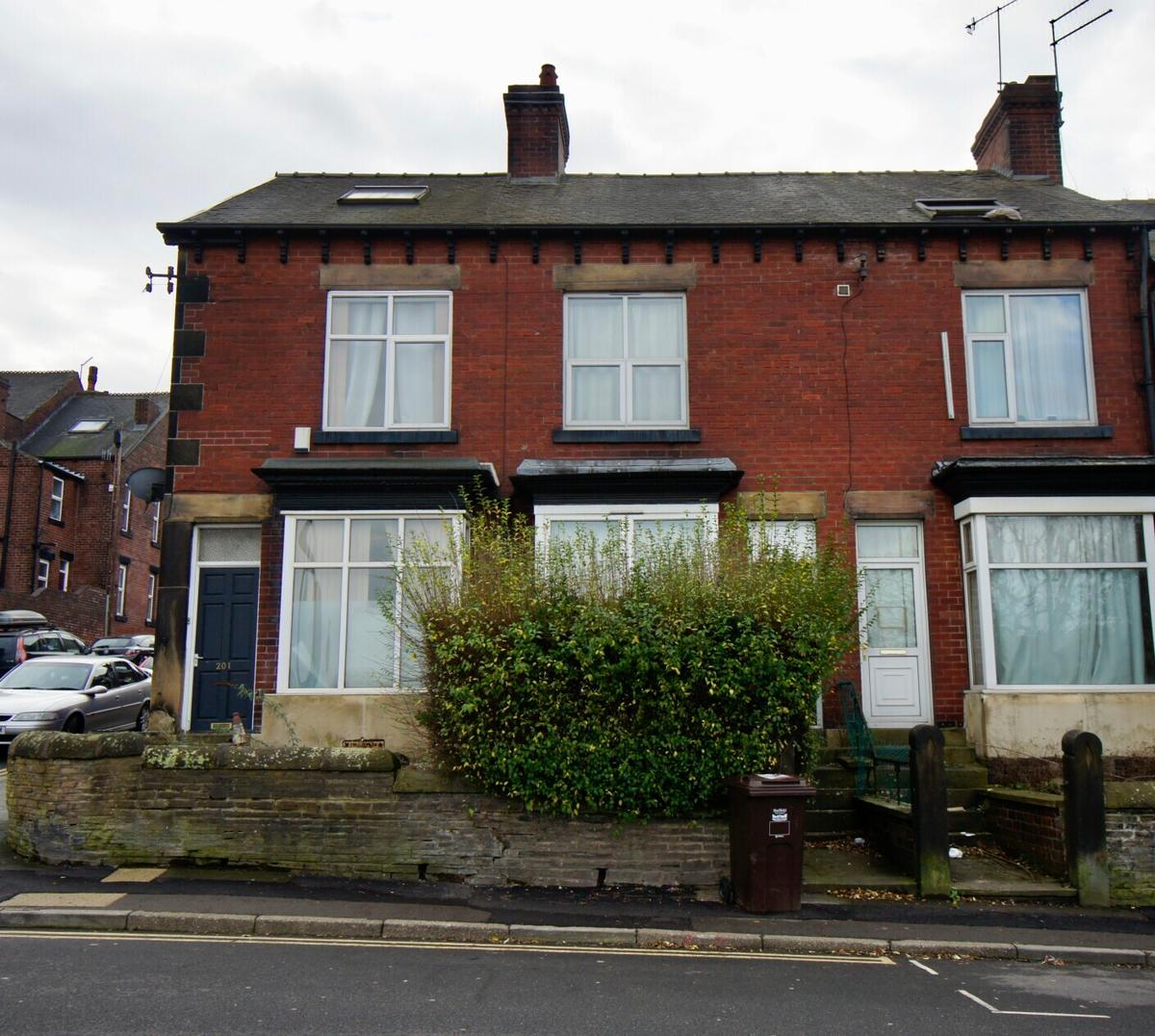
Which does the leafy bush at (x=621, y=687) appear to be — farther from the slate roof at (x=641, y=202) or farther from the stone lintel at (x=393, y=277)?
the slate roof at (x=641, y=202)

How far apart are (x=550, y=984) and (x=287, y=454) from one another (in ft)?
28.6

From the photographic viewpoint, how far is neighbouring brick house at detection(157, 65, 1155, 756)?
12922 mm

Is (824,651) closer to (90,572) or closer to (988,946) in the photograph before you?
(988,946)

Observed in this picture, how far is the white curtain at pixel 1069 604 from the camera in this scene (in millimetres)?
12781

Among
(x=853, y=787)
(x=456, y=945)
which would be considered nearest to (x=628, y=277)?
(x=853, y=787)

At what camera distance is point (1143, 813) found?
929 cm

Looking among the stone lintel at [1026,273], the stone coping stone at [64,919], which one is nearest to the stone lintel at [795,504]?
the stone lintel at [1026,273]

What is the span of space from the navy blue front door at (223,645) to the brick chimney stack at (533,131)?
787 centimetres

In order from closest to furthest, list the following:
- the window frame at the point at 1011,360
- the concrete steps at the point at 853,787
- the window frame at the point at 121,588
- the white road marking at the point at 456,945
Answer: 1. the white road marking at the point at 456,945
2. the concrete steps at the point at 853,787
3. the window frame at the point at 1011,360
4. the window frame at the point at 121,588

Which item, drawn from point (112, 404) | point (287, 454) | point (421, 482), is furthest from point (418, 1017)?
point (112, 404)

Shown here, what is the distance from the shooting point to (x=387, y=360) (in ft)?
46.2

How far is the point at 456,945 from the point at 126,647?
23.3 meters

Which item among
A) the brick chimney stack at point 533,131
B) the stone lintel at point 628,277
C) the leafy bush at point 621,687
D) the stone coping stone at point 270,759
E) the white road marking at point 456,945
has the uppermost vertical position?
the brick chimney stack at point 533,131

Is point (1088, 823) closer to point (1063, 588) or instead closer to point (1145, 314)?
point (1063, 588)
